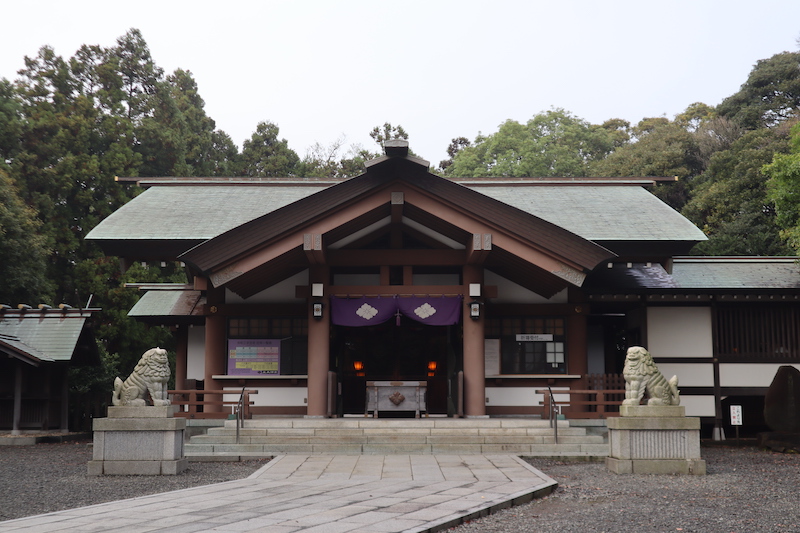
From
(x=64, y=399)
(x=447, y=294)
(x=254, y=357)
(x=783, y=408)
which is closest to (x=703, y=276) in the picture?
(x=783, y=408)

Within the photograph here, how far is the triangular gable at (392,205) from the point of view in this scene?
1475 centimetres

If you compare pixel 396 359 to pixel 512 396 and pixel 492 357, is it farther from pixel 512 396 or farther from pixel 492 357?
pixel 512 396

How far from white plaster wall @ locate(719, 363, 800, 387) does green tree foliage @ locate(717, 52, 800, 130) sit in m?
25.7

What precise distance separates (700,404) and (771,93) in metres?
28.5

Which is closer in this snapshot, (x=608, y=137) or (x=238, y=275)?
(x=238, y=275)

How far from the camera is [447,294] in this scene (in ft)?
51.9

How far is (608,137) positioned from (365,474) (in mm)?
44901

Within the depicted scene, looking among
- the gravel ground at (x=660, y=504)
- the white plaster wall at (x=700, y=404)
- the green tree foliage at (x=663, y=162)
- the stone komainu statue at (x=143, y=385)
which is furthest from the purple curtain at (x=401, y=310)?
the green tree foliage at (x=663, y=162)

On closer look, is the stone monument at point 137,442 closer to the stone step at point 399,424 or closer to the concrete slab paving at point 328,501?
the concrete slab paving at point 328,501

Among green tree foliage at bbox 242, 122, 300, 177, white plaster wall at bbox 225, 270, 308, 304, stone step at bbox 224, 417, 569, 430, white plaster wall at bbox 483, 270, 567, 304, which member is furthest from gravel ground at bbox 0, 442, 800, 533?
green tree foliage at bbox 242, 122, 300, 177

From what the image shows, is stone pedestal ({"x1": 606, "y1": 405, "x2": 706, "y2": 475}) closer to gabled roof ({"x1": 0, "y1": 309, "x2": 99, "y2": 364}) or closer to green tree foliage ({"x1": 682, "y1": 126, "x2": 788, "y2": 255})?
gabled roof ({"x1": 0, "y1": 309, "x2": 99, "y2": 364})

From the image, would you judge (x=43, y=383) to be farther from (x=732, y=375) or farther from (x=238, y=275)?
(x=732, y=375)

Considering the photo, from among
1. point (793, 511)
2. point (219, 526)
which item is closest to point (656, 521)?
point (793, 511)

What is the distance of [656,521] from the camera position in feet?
24.6
